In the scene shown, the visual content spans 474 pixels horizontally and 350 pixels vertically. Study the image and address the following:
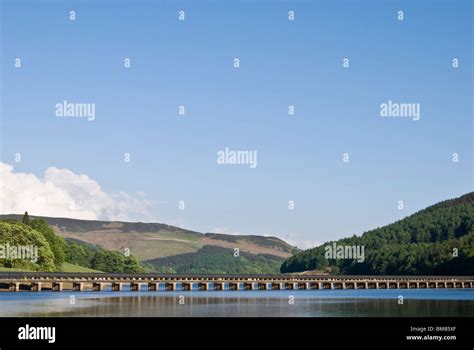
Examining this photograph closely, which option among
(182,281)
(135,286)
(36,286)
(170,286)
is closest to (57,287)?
(36,286)

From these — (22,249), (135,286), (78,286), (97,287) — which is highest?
(22,249)

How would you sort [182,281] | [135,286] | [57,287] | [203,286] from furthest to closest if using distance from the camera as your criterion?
[203,286] < [182,281] < [135,286] < [57,287]

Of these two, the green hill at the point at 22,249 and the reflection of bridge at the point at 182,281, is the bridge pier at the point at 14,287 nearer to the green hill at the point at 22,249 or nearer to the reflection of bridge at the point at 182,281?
the reflection of bridge at the point at 182,281

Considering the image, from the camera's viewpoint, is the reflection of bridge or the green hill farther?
the green hill

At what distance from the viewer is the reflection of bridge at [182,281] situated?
150 metres

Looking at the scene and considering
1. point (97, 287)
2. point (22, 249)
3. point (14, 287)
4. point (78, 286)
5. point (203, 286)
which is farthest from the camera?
point (203, 286)

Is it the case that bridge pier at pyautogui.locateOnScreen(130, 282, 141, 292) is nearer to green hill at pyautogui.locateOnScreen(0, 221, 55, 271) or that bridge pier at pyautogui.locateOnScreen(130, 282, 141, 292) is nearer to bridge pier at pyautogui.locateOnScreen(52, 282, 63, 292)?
bridge pier at pyautogui.locateOnScreen(52, 282, 63, 292)

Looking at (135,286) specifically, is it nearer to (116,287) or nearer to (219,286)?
(116,287)

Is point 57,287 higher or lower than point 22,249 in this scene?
lower

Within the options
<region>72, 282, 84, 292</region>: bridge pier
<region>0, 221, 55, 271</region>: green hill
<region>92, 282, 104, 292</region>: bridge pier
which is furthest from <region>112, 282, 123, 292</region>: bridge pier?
<region>0, 221, 55, 271</region>: green hill

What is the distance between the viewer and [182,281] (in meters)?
176

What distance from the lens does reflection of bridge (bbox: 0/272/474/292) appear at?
491 ft

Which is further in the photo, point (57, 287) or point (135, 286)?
point (135, 286)
